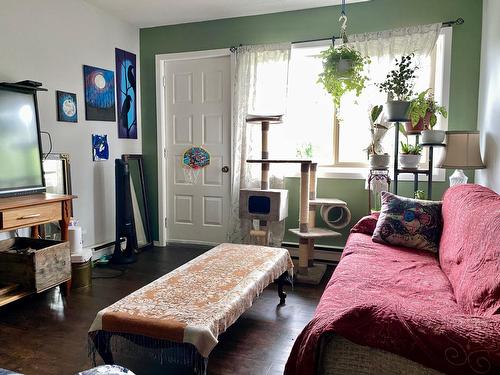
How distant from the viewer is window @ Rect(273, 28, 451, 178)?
12.7ft

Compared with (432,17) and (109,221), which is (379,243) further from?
(109,221)

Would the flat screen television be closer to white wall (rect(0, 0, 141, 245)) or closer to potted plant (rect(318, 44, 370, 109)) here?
white wall (rect(0, 0, 141, 245))

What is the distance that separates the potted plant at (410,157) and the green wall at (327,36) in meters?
0.49

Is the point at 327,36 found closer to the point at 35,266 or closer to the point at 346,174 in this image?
the point at 346,174

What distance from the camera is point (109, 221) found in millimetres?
4266

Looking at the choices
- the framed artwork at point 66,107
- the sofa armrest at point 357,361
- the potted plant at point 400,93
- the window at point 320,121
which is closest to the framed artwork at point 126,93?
the framed artwork at point 66,107

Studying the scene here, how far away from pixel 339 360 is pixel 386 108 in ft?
7.93

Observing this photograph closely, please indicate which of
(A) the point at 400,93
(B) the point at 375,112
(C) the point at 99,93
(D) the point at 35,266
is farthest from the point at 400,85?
(D) the point at 35,266

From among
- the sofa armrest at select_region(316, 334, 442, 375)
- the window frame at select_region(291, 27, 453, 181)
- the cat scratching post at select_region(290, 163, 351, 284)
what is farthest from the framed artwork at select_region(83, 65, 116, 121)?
the sofa armrest at select_region(316, 334, 442, 375)

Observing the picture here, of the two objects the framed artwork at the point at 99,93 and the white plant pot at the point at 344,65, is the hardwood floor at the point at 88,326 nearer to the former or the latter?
the framed artwork at the point at 99,93

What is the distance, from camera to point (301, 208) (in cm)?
359

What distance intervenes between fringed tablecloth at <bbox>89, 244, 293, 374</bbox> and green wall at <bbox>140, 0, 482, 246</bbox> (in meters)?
1.88

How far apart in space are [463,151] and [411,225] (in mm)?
762

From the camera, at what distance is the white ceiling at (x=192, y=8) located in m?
3.76
